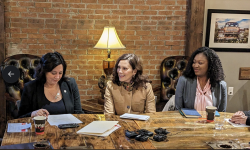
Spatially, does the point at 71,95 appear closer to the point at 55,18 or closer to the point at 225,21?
the point at 55,18

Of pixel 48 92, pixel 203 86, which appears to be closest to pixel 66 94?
pixel 48 92

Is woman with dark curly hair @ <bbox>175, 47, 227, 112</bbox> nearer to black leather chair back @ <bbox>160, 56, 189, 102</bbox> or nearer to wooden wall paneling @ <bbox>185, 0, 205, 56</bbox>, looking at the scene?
black leather chair back @ <bbox>160, 56, 189, 102</bbox>

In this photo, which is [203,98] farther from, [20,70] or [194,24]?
[20,70]

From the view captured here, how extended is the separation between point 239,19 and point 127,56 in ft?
7.15

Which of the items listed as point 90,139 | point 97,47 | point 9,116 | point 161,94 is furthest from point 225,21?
point 9,116

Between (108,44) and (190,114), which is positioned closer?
(190,114)

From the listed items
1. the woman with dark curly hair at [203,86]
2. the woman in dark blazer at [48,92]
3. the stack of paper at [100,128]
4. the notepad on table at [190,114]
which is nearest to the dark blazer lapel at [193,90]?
the woman with dark curly hair at [203,86]

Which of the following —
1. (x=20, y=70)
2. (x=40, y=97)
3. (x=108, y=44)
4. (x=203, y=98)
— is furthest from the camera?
(x=108, y=44)

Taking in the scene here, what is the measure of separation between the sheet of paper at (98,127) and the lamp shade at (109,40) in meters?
1.63

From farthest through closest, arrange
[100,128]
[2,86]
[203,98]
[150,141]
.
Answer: [2,86] < [203,98] < [100,128] < [150,141]

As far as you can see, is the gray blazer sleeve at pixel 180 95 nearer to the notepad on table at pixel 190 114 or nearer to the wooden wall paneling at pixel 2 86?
the notepad on table at pixel 190 114

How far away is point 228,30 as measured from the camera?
3.96m

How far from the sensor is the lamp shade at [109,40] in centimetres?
347

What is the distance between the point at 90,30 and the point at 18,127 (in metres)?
2.14
